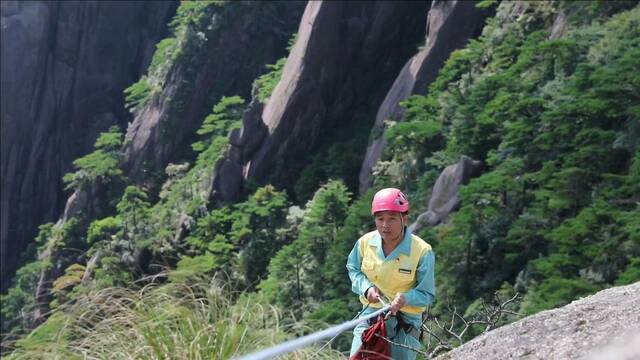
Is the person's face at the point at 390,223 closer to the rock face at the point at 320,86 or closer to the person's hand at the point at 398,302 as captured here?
the person's hand at the point at 398,302

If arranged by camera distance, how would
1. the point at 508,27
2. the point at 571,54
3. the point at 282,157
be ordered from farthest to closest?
the point at 282,157 < the point at 508,27 < the point at 571,54

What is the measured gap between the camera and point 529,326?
4.04 metres

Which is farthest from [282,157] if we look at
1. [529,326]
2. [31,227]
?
[529,326]

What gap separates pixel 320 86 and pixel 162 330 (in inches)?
1169

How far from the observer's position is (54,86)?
49.2 metres

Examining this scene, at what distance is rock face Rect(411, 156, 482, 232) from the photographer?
2017 centimetres

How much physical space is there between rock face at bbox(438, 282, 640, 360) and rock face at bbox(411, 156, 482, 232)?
15.7m

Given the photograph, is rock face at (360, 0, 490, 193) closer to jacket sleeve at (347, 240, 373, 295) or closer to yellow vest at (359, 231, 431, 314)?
jacket sleeve at (347, 240, 373, 295)

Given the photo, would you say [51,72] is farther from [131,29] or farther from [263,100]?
[263,100]

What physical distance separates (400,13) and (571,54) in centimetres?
1434

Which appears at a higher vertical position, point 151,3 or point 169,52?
point 151,3

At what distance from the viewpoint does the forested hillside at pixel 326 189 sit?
5309mm

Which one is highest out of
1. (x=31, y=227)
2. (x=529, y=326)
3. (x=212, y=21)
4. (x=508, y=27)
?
(x=212, y=21)

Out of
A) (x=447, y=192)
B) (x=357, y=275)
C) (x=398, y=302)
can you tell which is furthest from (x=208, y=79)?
(x=398, y=302)
